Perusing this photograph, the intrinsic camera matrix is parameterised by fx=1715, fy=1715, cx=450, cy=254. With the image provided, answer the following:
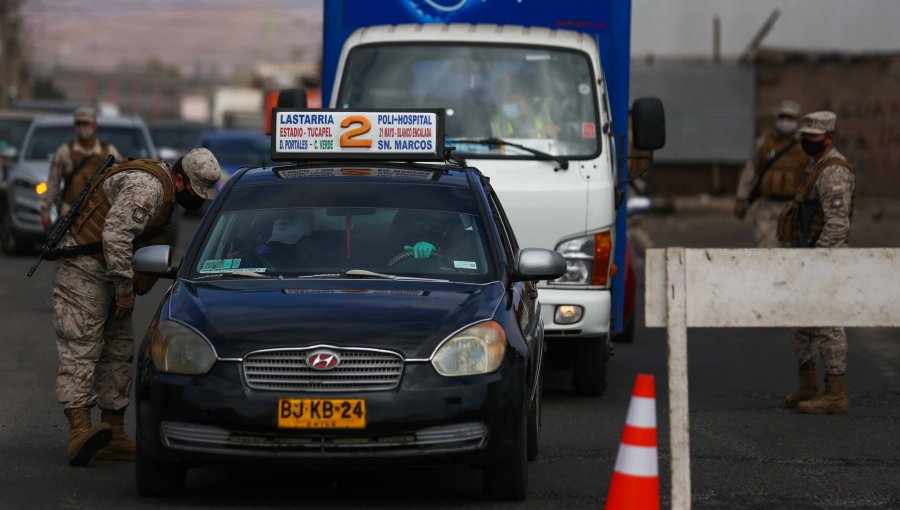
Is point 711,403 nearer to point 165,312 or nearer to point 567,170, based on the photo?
point 567,170

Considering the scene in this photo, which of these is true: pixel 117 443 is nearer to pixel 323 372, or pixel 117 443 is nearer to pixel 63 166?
pixel 323 372

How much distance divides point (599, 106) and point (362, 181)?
315 cm

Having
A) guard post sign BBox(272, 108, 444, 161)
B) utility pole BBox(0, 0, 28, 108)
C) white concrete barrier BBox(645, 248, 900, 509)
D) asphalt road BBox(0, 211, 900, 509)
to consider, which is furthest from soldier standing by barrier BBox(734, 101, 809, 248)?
utility pole BBox(0, 0, 28, 108)

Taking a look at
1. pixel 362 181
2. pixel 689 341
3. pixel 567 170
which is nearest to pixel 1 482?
pixel 362 181

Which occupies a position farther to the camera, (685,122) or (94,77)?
(94,77)

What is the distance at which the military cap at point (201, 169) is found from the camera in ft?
27.9

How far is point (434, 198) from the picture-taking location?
8.53 meters

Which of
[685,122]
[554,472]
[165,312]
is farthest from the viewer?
[685,122]

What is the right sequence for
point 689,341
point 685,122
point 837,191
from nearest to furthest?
point 837,191 → point 689,341 → point 685,122

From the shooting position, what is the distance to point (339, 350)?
7074mm

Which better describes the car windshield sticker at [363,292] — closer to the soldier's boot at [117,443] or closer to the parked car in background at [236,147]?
the soldier's boot at [117,443]

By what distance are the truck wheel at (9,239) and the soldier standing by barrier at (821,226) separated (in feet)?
43.5

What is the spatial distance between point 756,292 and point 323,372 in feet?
5.89

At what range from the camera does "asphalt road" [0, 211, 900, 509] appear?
7.63 m
